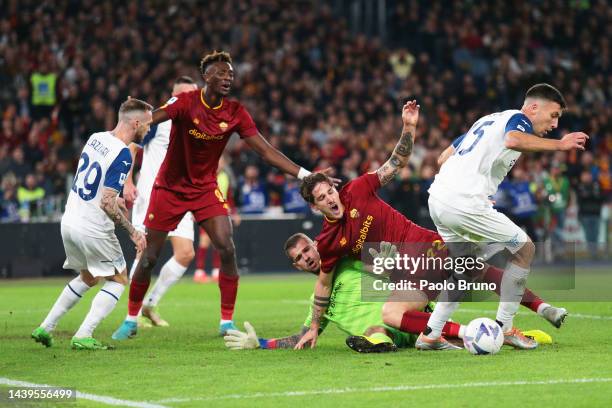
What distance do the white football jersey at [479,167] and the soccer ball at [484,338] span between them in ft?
3.18

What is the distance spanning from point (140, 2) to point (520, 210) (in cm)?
1013

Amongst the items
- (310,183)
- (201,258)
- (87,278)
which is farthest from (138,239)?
(201,258)

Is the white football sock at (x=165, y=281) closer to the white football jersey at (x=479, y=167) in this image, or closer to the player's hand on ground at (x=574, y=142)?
the white football jersey at (x=479, y=167)

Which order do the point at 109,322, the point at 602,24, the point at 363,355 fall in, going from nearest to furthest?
1. the point at 363,355
2. the point at 109,322
3. the point at 602,24

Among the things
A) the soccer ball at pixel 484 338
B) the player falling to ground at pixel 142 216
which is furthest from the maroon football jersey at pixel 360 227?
the player falling to ground at pixel 142 216

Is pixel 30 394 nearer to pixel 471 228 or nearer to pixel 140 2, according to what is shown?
pixel 471 228

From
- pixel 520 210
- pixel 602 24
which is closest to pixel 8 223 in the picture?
pixel 520 210

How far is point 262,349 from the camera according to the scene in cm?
Result: 916

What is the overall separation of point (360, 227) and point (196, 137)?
6.75ft

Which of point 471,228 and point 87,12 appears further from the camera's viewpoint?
point 87,12

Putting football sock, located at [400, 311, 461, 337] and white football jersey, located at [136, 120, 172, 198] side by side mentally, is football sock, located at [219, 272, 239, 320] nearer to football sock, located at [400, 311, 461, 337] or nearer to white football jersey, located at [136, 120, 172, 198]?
white football jersey, located at [136, 120, 172, 198]

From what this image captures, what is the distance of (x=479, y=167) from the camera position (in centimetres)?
884

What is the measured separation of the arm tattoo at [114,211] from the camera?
8.82 metres

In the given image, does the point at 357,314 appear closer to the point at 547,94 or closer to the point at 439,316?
the point at 439,316
